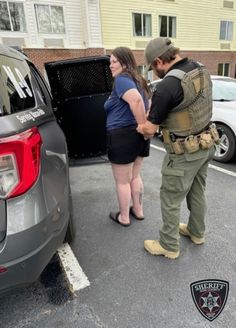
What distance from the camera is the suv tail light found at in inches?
53.7

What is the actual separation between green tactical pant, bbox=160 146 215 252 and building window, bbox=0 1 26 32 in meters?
13.9

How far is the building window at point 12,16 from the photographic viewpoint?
1311 centimetres

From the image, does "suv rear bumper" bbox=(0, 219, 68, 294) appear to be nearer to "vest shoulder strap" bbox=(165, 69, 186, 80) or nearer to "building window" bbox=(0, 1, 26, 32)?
"vest shoulder strap" bbox=(165, 69, 186, 80)

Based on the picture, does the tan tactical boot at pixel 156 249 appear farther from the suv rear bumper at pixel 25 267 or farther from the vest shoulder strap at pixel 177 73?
the vest shoulder strap at pixel 177 73

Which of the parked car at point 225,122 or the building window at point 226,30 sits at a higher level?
the building window at point 226,30

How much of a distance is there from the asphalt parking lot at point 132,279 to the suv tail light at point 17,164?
104cm

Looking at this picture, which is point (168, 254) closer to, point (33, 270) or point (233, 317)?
point (233, 317)

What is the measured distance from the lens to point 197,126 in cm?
210

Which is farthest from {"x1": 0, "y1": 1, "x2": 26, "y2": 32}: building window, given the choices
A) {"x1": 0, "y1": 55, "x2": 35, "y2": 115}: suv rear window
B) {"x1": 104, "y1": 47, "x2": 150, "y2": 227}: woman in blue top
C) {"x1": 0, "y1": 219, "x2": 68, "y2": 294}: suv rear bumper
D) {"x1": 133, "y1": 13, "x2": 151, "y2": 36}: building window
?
{"x1": 0, "y1": 219, "x2": 68, "y2": 294}: suv rear bumper

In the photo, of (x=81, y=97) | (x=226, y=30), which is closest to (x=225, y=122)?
(x=81, y=97)

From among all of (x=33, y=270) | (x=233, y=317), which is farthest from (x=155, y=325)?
(x=33, y=270)

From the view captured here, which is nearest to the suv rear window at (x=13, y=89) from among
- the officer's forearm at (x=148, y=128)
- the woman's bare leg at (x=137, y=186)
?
the officer's forearm at (x=148, y=128)

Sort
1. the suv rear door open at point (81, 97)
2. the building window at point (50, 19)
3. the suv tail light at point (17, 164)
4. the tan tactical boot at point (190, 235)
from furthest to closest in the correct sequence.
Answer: the building window at point (50, 19) → the suv rear door open at point (81, 97) → the tan tactical boot at point (190, 235) → the suv tail light at point (17, 164)

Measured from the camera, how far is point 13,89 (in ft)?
5.21
